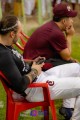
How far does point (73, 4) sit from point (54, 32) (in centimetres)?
706

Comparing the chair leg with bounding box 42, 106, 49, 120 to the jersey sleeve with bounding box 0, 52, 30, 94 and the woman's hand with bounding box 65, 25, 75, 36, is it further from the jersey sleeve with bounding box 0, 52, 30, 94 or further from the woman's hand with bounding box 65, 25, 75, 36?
the woman's hand with bounding box 65, 25, 75, 36

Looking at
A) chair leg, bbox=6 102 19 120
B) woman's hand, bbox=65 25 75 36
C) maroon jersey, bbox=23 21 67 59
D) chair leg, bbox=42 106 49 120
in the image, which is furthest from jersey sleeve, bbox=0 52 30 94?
woman's hand, bbox=65 25 75 36

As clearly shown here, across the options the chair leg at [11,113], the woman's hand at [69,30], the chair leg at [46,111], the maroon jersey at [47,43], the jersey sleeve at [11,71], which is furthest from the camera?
the woman's hand at [69,30]

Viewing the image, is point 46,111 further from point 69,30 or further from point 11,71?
point 69,30

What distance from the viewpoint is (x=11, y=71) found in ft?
12.5

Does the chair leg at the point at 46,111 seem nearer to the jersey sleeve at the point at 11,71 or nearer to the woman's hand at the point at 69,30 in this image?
the jersey sleeve at the point at 11,71

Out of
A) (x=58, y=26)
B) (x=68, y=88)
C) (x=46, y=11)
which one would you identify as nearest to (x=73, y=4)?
(x=46, y=11)

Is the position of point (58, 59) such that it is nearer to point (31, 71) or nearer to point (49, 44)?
point (49, 44)

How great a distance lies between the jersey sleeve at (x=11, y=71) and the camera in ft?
12.4

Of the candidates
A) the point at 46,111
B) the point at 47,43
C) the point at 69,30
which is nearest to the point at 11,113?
the point at 46,111

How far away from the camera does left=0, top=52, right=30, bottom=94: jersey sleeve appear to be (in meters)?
3.79

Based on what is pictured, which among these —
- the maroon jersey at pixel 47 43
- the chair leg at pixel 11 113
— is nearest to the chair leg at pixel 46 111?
the chair leg at pixel 11 113

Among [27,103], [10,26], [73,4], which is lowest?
[73,4]

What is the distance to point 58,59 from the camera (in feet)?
15.6
